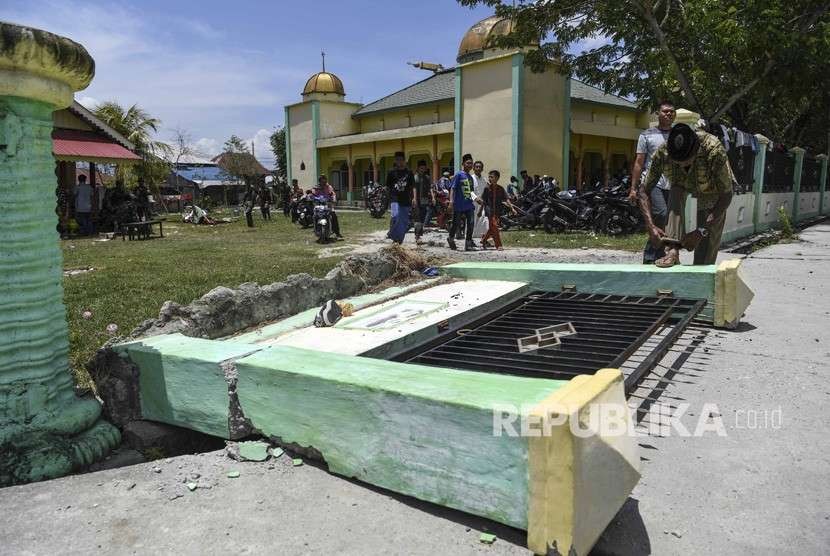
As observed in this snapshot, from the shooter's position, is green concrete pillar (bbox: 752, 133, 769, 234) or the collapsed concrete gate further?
green concrete pillar (bbox: 752, 133, 769, 234)

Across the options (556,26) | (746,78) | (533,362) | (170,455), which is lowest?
(170,455)

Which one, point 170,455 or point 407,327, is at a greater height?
point 407,327

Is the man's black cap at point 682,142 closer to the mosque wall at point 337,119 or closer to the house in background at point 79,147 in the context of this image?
the house in background at point 79,147

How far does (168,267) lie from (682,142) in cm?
668

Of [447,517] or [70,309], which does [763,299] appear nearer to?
[447,517]

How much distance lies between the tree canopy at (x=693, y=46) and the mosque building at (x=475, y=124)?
6.69 ft

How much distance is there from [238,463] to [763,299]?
5.10 m

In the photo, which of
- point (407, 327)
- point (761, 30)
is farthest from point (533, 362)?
point (761, 30)

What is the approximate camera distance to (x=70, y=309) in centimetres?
523

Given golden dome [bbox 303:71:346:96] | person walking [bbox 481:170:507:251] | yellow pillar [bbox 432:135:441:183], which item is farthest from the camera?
golden dome [bbox 303:71:346:96]

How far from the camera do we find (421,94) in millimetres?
27891

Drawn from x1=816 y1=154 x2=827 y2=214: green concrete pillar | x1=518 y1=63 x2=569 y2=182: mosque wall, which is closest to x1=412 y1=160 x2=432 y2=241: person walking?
x1=518 y1=63 x2=569 y2=182: mosque wall

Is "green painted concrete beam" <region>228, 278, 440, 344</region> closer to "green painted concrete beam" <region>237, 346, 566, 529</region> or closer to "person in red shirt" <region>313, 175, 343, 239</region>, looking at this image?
"green painted concrete beam" <region>237, 346, 566, 529</region>

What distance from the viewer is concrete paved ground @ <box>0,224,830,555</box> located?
1.93 metres
